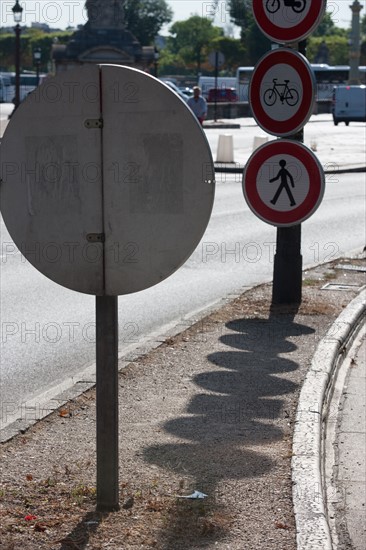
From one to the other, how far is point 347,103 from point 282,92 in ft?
170

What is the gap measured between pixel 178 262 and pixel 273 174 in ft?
15.2

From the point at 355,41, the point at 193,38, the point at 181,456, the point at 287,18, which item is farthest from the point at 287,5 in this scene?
the point at 193,38

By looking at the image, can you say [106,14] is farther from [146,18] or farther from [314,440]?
[314,440]

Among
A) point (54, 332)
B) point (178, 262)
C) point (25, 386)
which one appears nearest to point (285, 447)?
point (178, 262)

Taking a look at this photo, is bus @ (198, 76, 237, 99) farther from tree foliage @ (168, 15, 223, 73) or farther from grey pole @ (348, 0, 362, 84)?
tree foliage @ (168, 15, 223, 73)

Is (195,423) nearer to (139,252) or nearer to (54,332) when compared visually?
(139,252)

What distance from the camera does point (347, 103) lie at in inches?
2355

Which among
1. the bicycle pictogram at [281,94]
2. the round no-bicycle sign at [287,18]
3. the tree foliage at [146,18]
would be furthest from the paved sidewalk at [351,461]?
the tree foliage at [146,18]

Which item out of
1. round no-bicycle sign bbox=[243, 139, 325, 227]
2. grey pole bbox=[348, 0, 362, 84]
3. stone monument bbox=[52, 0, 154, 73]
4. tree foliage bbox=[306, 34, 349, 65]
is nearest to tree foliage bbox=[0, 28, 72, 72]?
tree foliage bbox=[306, 34, 349, 65]

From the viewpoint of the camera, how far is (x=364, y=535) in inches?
201

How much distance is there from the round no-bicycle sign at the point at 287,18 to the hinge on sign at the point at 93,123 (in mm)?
5183

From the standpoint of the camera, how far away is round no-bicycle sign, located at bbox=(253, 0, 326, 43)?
9.10m

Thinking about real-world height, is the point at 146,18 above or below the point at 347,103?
above

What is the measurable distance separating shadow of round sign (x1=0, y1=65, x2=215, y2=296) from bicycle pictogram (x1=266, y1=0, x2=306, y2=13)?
17.1 feet
